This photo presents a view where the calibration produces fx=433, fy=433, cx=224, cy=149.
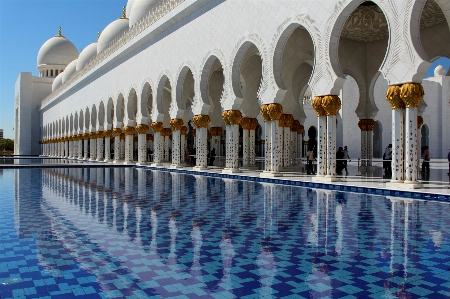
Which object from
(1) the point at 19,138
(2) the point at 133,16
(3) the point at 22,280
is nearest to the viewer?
(3) the point at 22,280

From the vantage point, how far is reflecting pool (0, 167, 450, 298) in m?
1.96

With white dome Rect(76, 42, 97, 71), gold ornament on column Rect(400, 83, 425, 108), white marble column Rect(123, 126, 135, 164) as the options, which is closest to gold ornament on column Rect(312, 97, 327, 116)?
gold ornament on column Rect(400, 83, 425, 108)

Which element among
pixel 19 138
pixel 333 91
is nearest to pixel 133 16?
pixel 333 91

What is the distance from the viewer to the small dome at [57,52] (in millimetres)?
28297

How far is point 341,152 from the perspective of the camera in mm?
9133

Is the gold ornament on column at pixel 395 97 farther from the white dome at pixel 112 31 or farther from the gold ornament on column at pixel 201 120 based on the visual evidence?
the white dome at pixel 112 31

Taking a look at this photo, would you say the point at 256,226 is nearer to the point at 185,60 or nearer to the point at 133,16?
the point at 185,60

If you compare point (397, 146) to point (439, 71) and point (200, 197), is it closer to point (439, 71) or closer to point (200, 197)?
point (200, 197)

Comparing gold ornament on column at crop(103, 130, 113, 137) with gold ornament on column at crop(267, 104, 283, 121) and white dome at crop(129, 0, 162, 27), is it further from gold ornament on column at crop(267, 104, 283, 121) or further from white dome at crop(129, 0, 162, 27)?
gold ornament on column at crop(267, 104, 283, 121)

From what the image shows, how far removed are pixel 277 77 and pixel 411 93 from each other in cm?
264

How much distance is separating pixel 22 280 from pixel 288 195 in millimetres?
3808

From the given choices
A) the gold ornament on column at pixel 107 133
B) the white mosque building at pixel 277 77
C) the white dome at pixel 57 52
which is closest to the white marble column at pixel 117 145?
the white mosque building at pixel 277 77

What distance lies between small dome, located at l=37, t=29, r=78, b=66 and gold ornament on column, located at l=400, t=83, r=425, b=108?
27.1 metres

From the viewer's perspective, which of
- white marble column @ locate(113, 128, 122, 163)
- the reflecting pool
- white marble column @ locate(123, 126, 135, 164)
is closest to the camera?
the reflecting pool
